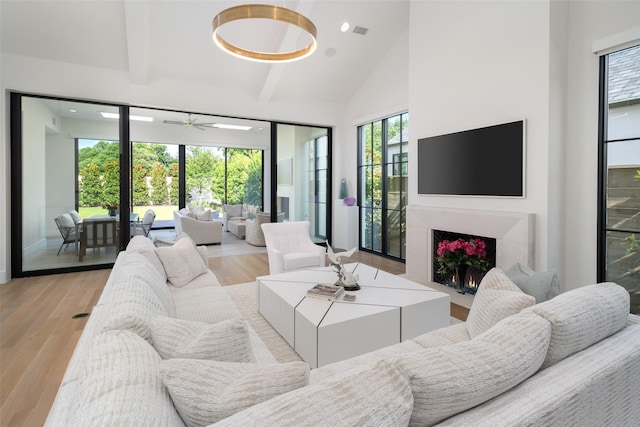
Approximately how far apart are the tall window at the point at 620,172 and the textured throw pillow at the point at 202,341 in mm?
3400

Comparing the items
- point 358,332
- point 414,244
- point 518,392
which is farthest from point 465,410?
point 414,244

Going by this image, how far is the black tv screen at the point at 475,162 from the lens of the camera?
10.6ft

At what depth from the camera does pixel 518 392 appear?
3.15 ft

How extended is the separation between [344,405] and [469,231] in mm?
3265

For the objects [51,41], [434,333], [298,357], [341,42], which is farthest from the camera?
[341,42]

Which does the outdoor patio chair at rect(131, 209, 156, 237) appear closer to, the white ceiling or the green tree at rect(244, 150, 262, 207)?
the green tree at rect(244, 150, 262, 207)

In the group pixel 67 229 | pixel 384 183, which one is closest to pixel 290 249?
pixel 384 183

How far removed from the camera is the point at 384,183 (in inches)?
233

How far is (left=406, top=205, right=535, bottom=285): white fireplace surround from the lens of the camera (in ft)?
10.1

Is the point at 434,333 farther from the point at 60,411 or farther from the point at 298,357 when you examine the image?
the point at 60,411

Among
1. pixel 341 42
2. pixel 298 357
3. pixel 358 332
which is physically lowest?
pixel 298 357

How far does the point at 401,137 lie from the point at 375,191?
45.3 inches

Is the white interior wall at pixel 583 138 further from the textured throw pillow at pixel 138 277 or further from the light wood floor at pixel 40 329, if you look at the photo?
the textured throw pillow at pixel 138 277

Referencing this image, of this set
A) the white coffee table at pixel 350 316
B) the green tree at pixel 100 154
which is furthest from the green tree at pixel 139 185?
the white coffee table at pixel 350 316
